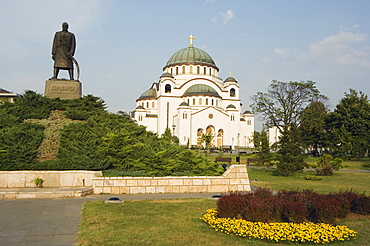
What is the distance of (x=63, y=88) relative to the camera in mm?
18312

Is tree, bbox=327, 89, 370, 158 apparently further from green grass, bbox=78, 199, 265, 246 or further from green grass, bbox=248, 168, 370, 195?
green grass, bbox=78, 199, 265, 246

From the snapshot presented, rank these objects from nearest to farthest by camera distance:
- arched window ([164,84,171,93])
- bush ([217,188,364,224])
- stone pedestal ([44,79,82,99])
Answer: bush ([217,188,364,224]) < stone pedestal ([44,79,82,99]) < arched window ([164,84,171,93])

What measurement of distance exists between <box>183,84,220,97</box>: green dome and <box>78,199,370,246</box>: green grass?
54685 millimetres

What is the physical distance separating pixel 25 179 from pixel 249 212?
26.5 ft

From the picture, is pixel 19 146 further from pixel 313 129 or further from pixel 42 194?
pixel 313 129

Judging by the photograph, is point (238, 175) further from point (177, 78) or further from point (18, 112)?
point (177, 78)

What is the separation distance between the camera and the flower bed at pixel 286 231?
5.94 m

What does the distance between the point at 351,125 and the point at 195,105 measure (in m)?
30.9

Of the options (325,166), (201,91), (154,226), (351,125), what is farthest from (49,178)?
(201,91)

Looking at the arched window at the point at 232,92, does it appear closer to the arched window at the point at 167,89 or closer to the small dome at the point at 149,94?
the arched window at the point at 167,89

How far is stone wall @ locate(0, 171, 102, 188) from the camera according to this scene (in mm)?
11266

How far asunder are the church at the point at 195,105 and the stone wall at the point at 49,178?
156ft

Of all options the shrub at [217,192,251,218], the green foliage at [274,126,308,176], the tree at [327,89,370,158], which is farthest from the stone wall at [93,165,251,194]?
the tree at [327,89,370,158]

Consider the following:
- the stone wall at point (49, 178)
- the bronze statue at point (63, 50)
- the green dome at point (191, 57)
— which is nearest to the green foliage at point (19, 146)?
the stone wall at point (49, 178)
